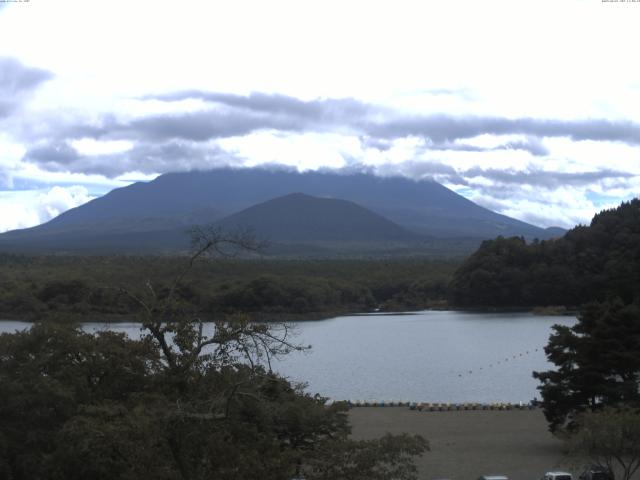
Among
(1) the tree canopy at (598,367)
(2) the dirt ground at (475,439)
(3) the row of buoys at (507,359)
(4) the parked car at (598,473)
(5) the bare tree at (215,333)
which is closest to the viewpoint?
(5) the bare tree at (215,333)

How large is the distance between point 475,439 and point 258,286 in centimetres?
4266

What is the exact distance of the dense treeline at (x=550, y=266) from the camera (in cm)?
6556

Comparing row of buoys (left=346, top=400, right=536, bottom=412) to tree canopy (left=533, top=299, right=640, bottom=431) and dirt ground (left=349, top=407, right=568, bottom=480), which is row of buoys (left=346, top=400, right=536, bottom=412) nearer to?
dirt ground (left=349, top=407, right=568, bottom=480)

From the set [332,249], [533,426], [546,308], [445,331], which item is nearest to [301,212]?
[332,249]

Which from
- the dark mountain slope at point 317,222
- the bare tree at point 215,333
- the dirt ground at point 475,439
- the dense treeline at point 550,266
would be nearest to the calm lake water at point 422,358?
the dirt ground at point 475,439

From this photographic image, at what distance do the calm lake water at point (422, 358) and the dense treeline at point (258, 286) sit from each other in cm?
331

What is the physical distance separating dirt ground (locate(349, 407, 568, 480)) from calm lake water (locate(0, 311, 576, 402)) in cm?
461

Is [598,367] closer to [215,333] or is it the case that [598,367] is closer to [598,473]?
[598,473]

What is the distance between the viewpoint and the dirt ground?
16.9 m

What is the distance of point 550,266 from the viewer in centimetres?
6869

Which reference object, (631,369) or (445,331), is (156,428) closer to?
(631,369)

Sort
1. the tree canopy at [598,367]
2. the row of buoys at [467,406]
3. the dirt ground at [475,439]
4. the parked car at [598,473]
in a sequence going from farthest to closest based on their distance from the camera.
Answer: the row of buoys at [467,406] < the tree canopy at [598,367] < the dirt ground at [475,439] < the parked car at [598,473]

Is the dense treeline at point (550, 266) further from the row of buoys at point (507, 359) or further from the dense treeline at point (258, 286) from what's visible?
the row of buoys at point (507, 359)

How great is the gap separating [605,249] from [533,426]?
155 ft
